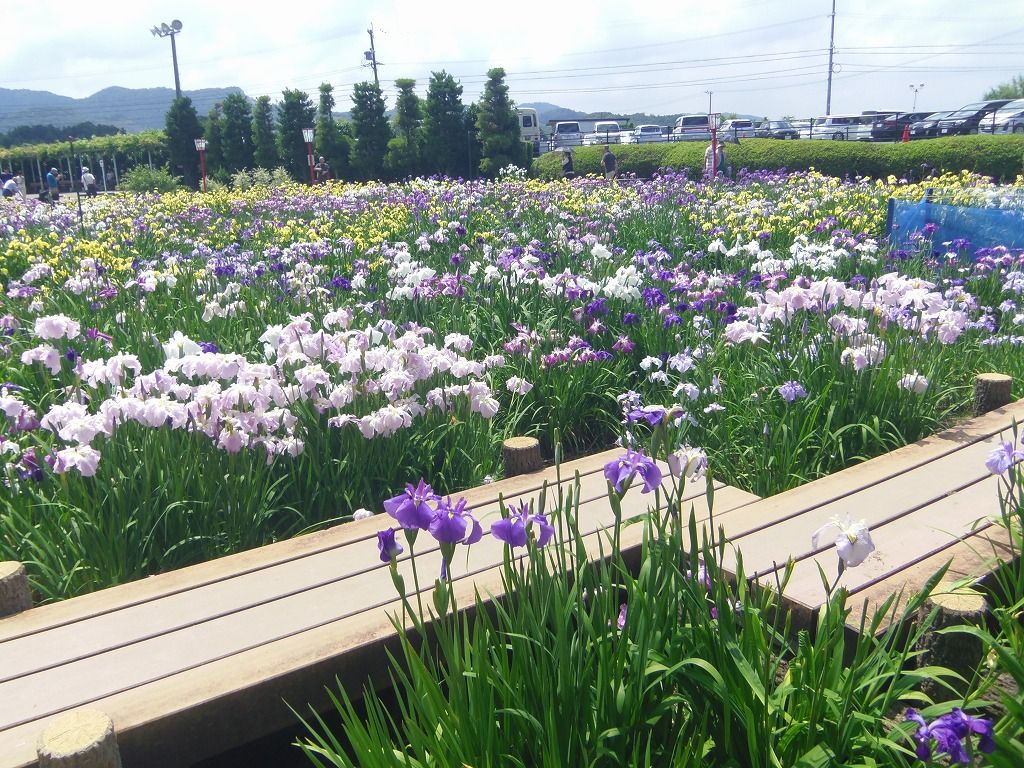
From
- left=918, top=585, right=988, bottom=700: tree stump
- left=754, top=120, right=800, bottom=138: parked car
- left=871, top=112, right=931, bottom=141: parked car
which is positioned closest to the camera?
left=918, top=585, right=988, bottom=700: tree stump

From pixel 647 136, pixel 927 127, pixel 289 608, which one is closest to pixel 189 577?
pixel 289 608

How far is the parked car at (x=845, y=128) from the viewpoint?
30.3 m

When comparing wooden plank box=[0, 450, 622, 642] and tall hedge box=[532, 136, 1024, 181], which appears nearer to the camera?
wooden plank box=[0, 450, 622, 642]

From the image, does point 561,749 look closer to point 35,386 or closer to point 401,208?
point 35,386

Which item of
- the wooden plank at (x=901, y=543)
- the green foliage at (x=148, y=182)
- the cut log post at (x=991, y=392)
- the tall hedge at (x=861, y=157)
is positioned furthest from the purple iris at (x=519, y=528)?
the green foliage at (x=148, y=182)

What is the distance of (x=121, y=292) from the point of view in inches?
218

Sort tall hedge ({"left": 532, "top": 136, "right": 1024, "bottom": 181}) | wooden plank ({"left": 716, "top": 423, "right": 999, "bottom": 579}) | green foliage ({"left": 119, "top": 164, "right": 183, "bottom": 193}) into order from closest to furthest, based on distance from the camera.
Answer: wooden plank ({"left": 716, "top": 423, "right": 999, "bottom": 579})
tall hedge ({"left": 532, "top": 136, "right": 1024, "bottom": 181})
green foliage ({"left": 119, "top": 164, "right": 183, "bottom": 193})

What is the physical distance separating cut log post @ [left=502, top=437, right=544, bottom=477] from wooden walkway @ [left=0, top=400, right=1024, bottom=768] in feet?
0.41

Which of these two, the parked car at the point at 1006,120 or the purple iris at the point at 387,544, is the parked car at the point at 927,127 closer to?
the parked car at the point at 1006,120

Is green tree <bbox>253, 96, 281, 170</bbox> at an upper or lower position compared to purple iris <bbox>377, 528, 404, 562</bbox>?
upper

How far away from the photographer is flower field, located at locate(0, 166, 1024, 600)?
9.46ft

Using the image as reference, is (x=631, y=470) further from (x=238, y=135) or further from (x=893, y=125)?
(x=238, y=135)

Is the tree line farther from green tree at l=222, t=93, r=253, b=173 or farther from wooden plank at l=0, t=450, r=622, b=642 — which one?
wooden plank at l=0, t=450, r=622, b=642

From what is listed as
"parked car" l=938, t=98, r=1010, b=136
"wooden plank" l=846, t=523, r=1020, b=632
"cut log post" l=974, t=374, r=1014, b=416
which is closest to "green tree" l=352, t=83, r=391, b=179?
"parked car" l=938, t=98, r=1010, b=136
